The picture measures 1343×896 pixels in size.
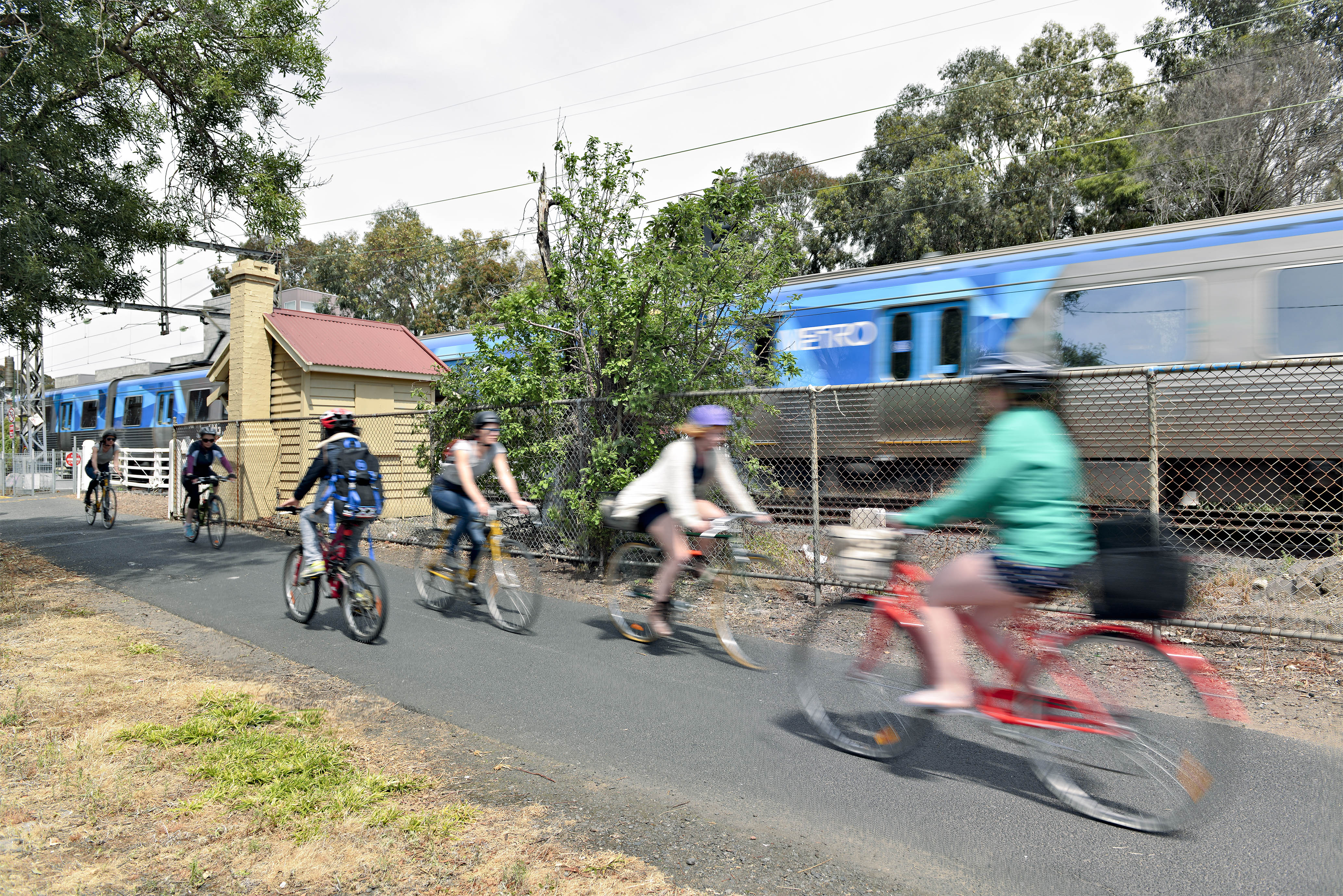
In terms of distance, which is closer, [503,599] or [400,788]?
[400,788]

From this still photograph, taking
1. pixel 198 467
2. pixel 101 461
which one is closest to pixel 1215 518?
pixel 198 467

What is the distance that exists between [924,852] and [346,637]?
203 inches

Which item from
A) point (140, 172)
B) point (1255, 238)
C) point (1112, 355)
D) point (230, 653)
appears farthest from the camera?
point (140, 172)

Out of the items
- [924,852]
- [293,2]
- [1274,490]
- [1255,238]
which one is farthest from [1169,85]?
[924,852]

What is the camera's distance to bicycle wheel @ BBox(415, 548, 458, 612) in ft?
24.8

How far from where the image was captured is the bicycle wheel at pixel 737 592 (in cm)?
586

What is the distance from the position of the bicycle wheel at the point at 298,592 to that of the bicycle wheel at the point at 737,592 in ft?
11.6

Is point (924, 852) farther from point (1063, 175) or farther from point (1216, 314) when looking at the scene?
point (1063, 175)

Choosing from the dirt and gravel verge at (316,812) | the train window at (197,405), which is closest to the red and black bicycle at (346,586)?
the dirt and gravel verge at (316,812)

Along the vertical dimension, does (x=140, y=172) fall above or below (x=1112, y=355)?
above

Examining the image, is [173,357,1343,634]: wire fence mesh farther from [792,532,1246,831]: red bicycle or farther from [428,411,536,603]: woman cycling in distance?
[792,532,1246,831]: red bicycle

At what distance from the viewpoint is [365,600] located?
21.9 feet

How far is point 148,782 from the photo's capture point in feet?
12.8

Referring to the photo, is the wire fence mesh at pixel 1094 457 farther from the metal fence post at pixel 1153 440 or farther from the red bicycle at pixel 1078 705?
the red bicycle at pixel 1078 705
